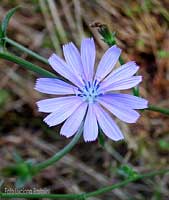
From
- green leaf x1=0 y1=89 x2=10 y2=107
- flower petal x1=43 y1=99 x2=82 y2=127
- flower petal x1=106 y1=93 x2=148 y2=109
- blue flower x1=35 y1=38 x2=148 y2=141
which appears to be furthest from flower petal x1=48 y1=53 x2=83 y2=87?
green leaf x1=0 y1=89 x2=10 y2=107

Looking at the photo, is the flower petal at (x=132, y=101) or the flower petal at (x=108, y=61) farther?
the flower petal at (x=108, y=61)

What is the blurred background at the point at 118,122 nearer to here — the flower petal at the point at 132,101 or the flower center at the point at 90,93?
the flower center at the point at 90,93

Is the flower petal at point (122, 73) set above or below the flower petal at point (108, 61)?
below

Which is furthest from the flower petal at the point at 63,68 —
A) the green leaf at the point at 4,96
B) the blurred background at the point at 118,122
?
the green leaf at the point at 4,96

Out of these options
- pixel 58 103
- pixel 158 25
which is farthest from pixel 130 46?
pixel 58 103

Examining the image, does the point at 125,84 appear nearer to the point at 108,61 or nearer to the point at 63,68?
the point at 108,61

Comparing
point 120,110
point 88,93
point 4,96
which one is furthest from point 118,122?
point 120,110

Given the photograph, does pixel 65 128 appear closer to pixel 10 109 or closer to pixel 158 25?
pixel 10 109
